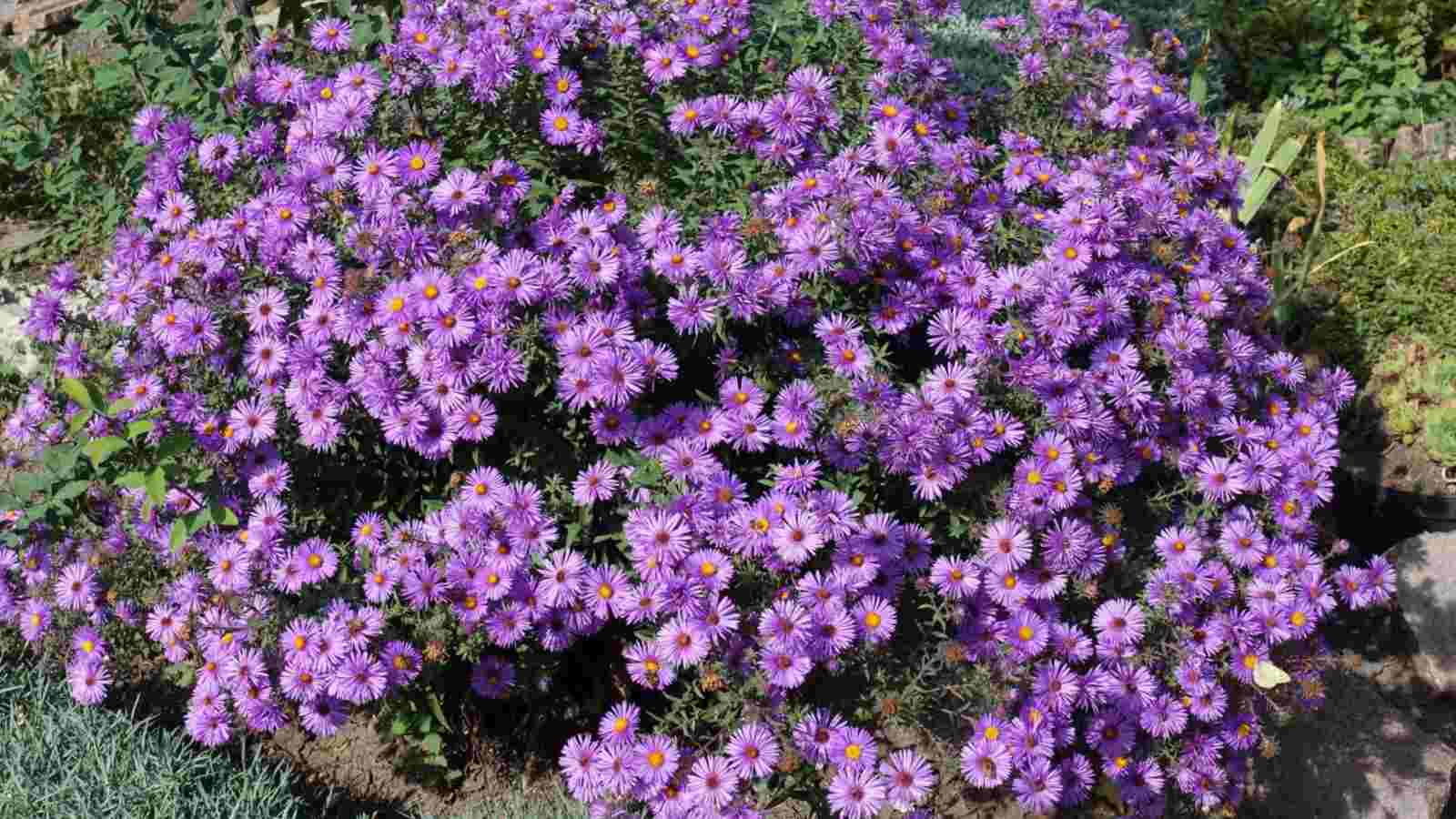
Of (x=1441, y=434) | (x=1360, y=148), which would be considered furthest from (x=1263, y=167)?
(x=1360, y=148)

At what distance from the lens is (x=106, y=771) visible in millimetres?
2586

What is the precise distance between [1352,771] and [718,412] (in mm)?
2129

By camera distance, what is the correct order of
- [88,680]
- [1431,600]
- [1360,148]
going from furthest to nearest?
[1360,148]
[1431,600]
[88,680]

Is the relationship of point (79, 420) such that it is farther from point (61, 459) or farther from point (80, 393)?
point (61, 459)

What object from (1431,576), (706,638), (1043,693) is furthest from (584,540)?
(1431,576)

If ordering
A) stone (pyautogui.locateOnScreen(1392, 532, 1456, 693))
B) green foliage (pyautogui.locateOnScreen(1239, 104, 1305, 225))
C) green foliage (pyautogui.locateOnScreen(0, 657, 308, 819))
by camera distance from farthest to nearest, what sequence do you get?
green foliage (pyautogui.locateOnScreen(1239, 104, 1305, 225)) < stone (pyautogui.locateOnScreen(1392, 532, 1456, 693)) < green foliage (pyautogui.locateOnScreen(0, 657, 308, 819))

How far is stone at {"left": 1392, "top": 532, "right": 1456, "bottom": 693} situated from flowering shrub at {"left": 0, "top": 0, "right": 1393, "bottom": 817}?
3.18 feet

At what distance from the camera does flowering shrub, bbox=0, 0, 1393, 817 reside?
2.40 m

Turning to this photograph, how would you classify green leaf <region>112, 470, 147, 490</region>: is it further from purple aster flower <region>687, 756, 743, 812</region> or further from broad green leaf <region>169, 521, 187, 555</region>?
purple aster flower <region>687, 756, 743, 812</region>

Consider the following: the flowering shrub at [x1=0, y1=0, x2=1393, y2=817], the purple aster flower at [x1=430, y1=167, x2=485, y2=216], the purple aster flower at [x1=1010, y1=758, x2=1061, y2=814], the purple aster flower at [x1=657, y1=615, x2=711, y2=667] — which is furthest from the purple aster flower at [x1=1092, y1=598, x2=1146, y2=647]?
the purple aster flower at [x1=430, y1=167, x2=485, y2=216]

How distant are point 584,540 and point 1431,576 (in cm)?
265

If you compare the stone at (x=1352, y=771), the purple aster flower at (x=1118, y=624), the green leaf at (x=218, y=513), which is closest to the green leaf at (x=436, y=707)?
the green leaf at (x=218, y=513)

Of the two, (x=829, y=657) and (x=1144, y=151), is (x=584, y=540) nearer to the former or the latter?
(x=829, y=657)

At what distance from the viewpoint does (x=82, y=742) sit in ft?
8.86
